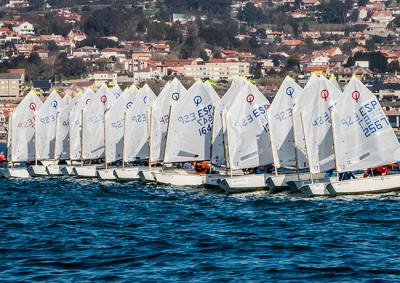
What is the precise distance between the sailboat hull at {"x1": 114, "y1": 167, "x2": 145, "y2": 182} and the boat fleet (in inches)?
1.9

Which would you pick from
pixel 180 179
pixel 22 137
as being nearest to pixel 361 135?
pixel 180 179

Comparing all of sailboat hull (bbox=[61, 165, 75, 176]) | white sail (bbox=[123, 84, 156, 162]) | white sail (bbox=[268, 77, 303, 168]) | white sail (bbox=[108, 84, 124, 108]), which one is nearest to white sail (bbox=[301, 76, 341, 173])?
white sail (bbox=[268, 77, 303, 168])

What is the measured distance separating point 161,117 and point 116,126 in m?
4.06

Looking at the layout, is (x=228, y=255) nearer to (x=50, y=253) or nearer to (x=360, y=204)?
(x=50, y=253)

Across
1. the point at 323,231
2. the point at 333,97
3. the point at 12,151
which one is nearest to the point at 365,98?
the point at 333,97

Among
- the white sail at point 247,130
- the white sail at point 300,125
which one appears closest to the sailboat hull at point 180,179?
the white sail at point 247,130

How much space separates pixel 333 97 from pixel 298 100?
1438 millimetres

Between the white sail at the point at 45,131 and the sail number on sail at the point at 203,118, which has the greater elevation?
the sail number on sail at the point at 203,118

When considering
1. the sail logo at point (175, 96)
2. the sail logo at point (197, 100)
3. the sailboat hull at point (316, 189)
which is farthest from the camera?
the sail logo at point (175, 96)

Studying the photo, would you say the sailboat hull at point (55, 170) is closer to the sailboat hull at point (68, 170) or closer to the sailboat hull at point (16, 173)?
the sailboat hull at point (68, 170)

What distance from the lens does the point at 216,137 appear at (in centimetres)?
6956

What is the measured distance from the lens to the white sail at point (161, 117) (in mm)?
76000

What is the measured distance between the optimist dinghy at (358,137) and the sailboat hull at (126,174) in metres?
16.8

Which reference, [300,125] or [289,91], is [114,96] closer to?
[289,91]
